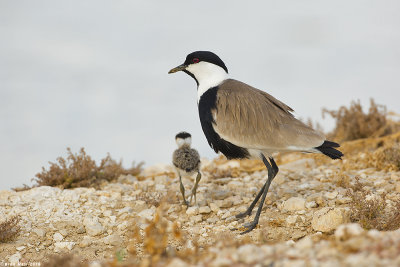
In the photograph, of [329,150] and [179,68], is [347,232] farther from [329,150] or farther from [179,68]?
[179,68]

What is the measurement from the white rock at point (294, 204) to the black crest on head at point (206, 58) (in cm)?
215

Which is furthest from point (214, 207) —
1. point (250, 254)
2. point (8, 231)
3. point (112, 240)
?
point (250, 254)

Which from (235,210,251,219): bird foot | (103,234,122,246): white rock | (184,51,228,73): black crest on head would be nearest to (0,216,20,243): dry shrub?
(103,234,122,246): white rock

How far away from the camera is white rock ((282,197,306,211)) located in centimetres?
588

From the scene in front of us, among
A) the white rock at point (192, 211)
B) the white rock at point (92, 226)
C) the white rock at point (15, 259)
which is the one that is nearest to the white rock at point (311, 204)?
the white rock at point (192, 211)

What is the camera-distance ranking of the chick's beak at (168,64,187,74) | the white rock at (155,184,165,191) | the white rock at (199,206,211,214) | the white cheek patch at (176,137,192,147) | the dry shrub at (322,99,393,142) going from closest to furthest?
the white rock at (199,206,211,214) → the chick's beak at (168,64,187,74) → the white cheek patch at (176,137,192,147) → the white rock at (155,184,165,191) → the dry shrub at (322,99,393,142)

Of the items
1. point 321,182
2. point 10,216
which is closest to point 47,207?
point 10,216

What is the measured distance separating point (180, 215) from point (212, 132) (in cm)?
146

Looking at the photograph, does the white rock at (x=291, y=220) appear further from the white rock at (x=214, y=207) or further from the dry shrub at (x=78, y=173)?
the dry shrub at (x=78, y=173)

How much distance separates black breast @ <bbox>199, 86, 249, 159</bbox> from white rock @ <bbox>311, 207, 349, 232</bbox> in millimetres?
1283

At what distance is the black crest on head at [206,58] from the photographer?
6.19m

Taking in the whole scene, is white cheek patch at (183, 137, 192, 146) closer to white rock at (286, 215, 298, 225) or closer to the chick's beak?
the chick's beak

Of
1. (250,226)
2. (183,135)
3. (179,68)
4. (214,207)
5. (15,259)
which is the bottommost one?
(15,259)

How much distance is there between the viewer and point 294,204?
5922mm
